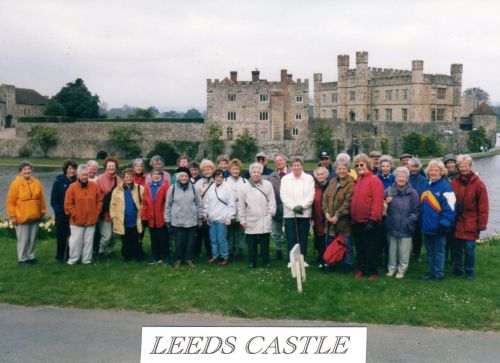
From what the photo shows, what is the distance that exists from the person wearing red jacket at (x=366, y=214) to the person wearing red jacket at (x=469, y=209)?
4.02 feet

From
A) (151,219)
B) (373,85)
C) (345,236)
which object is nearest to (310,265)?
(345,236)

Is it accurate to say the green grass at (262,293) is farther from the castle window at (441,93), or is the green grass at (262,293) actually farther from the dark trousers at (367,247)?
the castle window at (441,93)

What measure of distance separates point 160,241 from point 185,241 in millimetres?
462

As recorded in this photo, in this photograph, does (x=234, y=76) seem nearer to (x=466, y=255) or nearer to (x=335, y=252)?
(x=335, y=252)

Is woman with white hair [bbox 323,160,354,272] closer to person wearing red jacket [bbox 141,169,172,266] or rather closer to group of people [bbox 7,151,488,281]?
group of people [bbox 7,151,488,281]

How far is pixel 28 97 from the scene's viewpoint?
3123 inches

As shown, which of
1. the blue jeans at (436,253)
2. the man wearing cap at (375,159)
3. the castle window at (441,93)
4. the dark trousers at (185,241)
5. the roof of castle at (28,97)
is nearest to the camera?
the blue jeans at (436,253)

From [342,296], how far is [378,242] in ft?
4.24

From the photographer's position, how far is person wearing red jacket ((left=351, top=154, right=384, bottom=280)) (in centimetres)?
754

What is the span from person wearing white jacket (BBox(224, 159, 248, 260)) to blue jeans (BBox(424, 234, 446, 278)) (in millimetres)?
2987

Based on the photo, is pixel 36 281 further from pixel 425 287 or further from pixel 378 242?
pixel 425 287

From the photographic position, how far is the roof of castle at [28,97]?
255ft

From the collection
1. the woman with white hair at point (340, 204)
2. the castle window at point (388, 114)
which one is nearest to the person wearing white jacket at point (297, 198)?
the woman with white hair at point (340, 204)

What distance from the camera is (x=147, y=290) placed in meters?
7.39
